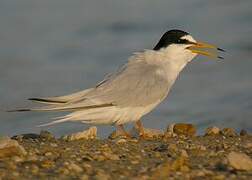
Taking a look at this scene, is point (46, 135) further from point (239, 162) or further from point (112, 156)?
point (239, 162)

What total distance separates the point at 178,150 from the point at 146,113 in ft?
7.68

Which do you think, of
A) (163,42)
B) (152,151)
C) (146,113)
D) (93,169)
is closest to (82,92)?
(146,113)

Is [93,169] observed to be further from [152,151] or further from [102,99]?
[102,99]

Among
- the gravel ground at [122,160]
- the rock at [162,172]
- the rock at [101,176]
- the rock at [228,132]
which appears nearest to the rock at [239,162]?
the gravel ground at [122,160]

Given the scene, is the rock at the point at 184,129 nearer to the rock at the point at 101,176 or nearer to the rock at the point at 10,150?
the rock at the point at 10,150

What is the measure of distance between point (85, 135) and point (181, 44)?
2134 mm

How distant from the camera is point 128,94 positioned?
884 cm

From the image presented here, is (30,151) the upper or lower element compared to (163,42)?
lower

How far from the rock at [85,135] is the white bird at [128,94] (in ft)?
0.41

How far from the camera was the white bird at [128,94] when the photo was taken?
8.50 m

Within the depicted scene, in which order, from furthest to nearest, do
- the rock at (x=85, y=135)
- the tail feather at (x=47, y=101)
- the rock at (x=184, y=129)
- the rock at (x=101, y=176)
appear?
1. the rock at (x=184, y=129)
2. the rock at (x=85, y=135)
3. the tail feather at (x=47, y=101)
4. the rock at (x=101, y=176)

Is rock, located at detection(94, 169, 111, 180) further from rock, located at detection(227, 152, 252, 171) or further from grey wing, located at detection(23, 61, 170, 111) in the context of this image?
grey wing, located at detection(23, 61, 170, 111)

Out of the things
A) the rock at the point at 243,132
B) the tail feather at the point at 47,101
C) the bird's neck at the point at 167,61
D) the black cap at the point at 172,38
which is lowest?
the rock at the point at 243,132

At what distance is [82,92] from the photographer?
28.8ft
